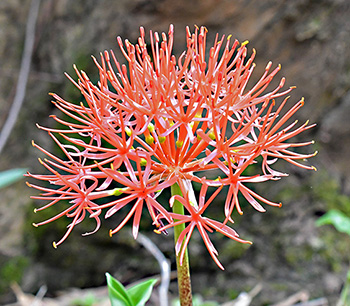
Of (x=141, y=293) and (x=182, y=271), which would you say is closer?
(x=182, y=271)

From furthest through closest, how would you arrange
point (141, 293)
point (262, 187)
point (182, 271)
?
point (262, 187) → point (141, 293) → point (182, 271)

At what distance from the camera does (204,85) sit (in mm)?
643

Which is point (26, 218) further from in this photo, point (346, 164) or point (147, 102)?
point (346, 164)

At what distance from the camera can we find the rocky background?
1.67 meters

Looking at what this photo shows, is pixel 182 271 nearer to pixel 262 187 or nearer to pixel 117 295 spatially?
pixel 117 295

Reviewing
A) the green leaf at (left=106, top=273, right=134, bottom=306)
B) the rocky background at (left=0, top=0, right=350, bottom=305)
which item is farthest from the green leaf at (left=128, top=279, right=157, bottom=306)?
the rocky background at (left=0, top=0, right=350, bottom=305)

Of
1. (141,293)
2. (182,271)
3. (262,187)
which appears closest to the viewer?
(182,271)

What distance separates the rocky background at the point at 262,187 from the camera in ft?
5.47

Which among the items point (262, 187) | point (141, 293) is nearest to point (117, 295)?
point (141, 293)

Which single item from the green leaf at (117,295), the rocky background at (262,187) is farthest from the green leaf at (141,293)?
the rocky background at (262,187)

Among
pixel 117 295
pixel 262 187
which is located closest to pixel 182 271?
pixel 117 295

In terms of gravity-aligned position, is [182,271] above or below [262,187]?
below

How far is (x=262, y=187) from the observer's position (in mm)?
1830

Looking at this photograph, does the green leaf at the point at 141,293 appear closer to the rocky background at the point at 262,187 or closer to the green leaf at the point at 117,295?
the green leaf at the point at 117,295
